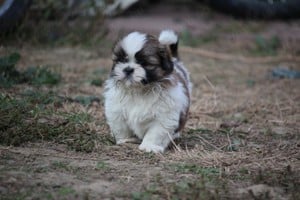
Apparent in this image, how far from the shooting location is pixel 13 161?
4.79 meters

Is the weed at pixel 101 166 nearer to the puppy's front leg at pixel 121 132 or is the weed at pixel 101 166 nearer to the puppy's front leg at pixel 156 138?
the puppy's front leg at pixel 156 138

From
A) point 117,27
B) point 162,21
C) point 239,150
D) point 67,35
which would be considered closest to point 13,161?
point 239,150

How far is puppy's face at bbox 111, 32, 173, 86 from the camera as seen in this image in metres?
5.41

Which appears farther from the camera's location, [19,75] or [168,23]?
[168,23]

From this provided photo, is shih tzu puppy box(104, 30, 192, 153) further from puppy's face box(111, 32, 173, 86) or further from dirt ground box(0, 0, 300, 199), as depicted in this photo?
dirt ground box(0, 0, 300, 199)

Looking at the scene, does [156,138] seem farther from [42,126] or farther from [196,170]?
[42,126]

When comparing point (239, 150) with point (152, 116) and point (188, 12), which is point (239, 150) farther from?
point (188, 12)

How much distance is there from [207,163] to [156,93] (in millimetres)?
813

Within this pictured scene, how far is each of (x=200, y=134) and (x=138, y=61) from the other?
4.65 ft

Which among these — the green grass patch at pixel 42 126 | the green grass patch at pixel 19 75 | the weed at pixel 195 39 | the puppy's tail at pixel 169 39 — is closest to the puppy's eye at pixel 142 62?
the puppy's tail at pixel 169 39

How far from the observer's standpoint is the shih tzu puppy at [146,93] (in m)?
5.44

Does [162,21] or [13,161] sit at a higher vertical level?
[13,161]

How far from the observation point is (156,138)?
5.60m

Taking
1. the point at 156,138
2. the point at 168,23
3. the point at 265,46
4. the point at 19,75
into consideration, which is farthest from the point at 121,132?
the point at 168,23
